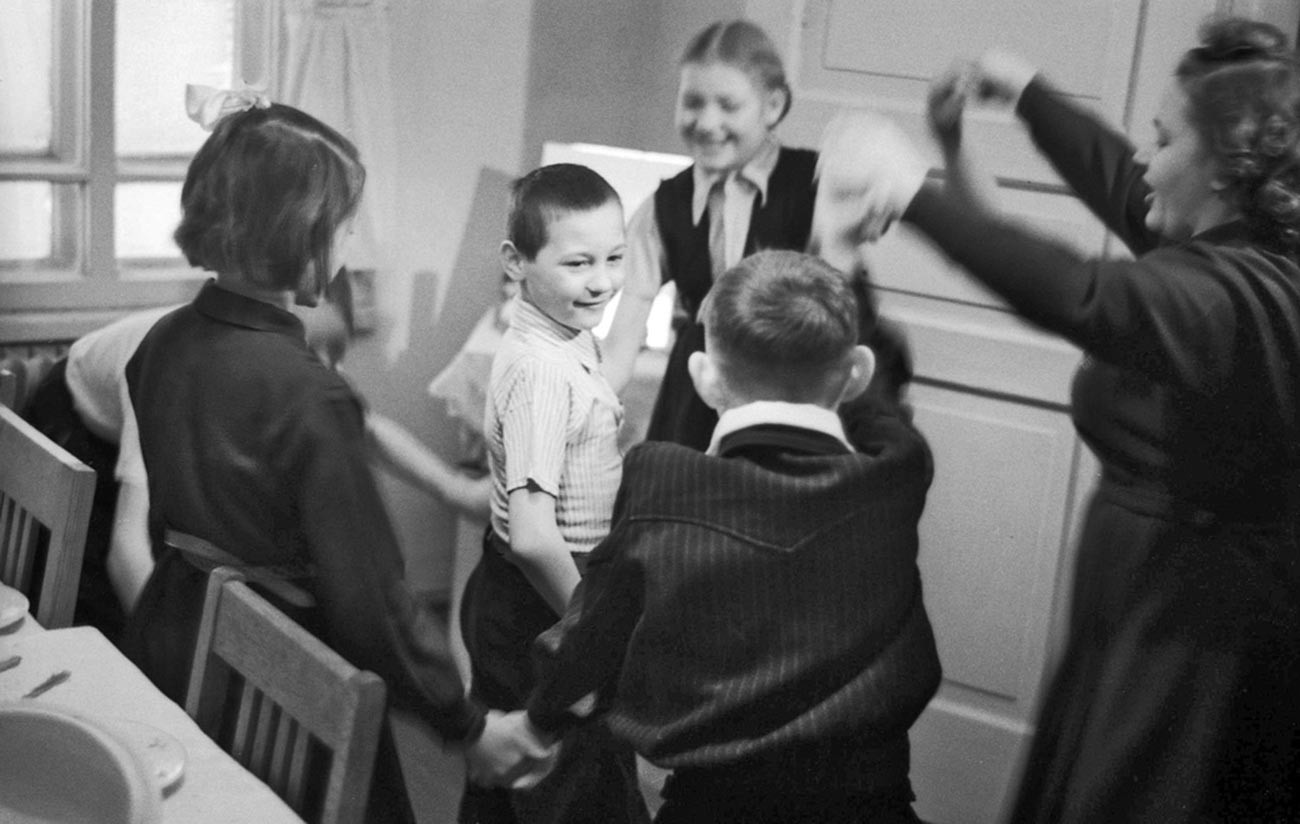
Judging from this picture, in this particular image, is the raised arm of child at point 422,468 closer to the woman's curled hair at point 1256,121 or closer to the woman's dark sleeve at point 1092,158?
the woman's dark sleeve at point 1092,158

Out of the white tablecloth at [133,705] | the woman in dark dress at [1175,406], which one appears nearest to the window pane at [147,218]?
the white tablecloth at [133,705]

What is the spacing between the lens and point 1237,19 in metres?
1.10

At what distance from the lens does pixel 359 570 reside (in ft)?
3.95

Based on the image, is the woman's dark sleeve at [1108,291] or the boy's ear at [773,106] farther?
the boy's ear at [773,106]

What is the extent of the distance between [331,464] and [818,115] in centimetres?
56

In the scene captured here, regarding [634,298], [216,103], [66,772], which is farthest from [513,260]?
[66,772]

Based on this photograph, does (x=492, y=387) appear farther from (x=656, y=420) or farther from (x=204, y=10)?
(x=204, y=10)

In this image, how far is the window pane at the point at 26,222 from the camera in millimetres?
1269

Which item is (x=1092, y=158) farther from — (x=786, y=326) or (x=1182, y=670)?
(x=1182, y=670)

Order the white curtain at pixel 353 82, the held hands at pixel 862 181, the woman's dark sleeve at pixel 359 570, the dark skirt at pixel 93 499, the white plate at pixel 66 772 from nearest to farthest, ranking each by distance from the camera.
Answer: the white plate at pixel 66 772 < the held hands at pixel 862 181 < the woman's dark sleeve at pixel 359 570 < the white curtain at pixel 353 82 < the dark skirt at pixel 93 499

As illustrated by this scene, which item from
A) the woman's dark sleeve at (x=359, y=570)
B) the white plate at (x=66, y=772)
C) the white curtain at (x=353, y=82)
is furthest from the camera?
the white curtain at (x=353, y=82)

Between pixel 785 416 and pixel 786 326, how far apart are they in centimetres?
7

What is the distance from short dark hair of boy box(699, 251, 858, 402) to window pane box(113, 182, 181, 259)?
0.49 meters

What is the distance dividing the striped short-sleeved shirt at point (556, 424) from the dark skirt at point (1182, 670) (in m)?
0.41
